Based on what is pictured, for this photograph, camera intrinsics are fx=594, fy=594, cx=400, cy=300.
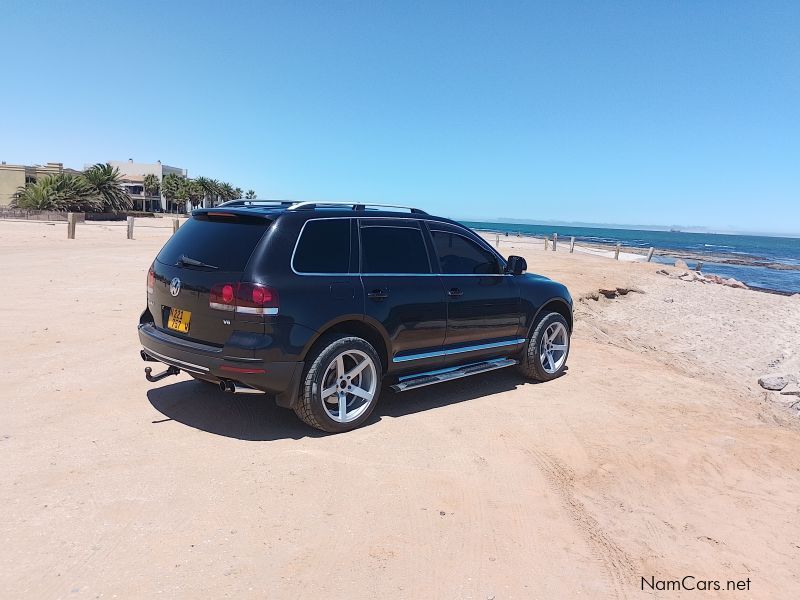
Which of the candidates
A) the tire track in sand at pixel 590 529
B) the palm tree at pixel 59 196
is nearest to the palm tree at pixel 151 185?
the palm tree at pixel 59 196

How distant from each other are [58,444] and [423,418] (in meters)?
2.92

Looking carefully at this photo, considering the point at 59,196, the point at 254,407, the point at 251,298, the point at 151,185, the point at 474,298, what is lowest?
the point at 254,407

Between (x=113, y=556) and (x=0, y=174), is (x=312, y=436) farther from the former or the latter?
(x=0, y=174)

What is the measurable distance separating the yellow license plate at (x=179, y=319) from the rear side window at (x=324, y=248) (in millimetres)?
970

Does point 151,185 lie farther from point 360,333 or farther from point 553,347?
point 360,333

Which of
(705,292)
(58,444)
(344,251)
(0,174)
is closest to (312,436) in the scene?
(344,251)

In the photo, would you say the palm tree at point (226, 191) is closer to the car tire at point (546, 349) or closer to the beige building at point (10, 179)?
the beige building at point (10, 179)

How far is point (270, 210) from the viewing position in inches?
192

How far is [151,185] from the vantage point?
314 ft

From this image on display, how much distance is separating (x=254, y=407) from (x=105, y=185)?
6613cm

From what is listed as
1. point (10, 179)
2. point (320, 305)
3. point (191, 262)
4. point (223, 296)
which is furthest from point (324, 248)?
point (10, 179)

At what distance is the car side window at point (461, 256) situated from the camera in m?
5.91

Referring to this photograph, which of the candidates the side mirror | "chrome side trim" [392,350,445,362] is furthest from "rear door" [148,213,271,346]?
the side mirror

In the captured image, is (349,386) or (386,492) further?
(349,386)
